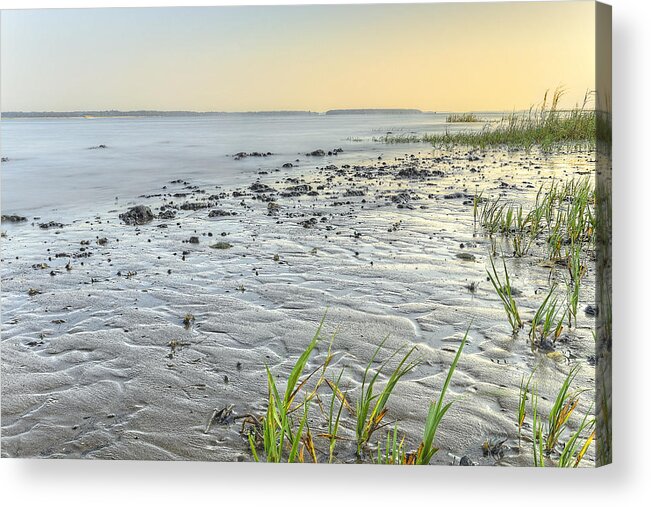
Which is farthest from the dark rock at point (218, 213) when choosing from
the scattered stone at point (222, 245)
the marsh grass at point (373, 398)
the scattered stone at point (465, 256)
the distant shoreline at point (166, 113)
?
the scattered stone at point (465, 256)

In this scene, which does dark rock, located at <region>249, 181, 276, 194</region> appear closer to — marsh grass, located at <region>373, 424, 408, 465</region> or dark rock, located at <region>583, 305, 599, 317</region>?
marsh grass, located at <region>373, 424, 408, 465</region>

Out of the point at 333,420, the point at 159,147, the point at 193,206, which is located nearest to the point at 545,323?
the point at 333,420

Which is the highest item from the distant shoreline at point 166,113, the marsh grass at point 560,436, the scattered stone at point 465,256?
the distant shoreline at point 166,113

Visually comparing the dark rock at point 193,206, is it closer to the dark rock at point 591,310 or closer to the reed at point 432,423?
the reed at point 432,423

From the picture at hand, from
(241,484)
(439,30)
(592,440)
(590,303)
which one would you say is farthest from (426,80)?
(241,484)

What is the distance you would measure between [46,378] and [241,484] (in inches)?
45.7

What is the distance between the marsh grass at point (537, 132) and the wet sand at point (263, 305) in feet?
0.25

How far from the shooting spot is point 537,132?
12.9 feet

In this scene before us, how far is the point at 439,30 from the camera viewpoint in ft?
12.7

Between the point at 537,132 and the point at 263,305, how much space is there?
1.70m

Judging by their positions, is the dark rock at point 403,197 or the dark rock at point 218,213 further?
the dark rock at point 218,213

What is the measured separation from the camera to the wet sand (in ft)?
12.3

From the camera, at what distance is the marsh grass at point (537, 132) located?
148 inches

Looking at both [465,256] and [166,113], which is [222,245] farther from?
[465,256]
